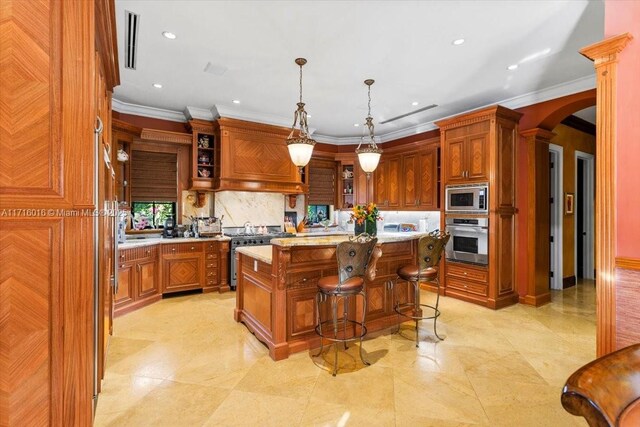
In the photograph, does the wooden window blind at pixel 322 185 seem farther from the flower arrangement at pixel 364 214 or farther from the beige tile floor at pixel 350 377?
the beige tile floor at pixel 350 377

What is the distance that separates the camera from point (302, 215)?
6.85 m

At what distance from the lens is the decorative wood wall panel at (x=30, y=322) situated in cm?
114

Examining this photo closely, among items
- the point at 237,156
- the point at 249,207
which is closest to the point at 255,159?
the point at 237,156

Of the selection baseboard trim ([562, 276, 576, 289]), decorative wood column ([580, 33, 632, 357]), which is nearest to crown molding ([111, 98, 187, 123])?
decorative wood column ([580, 33, 632, 357])

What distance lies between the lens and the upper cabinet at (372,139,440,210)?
5777 millimetres

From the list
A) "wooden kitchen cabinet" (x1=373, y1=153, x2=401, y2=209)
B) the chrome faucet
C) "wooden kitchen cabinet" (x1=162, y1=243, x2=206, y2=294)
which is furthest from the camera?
"wooden kitchen cabinet" (x1=373, y1=153, x2=401, y2=209)

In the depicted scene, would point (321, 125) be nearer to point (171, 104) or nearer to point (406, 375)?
point (171, 104)

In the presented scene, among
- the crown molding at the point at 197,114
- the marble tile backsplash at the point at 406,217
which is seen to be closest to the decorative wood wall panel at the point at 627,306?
the marble tile backsplash at the point at 406,217

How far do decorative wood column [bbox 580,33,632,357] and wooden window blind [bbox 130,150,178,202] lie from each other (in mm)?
5419

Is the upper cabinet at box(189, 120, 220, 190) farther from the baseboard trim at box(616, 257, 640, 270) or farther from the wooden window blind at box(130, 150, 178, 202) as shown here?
the baseboard trim at box(616, 257, 640, 270)

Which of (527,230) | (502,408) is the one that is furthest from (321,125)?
(502,408)

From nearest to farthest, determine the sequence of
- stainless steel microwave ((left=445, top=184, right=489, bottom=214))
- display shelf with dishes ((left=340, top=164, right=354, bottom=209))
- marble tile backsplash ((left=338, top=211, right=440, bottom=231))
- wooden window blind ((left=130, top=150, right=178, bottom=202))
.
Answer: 1. stainless steel microwave ((left=445, top=184, right=489, bottom=214))
2. wooden window blind ((left=130, top=150, right=178, bottom=202))
3. marble tile backsplash ((left=338, top=211, right=440, bottom=231))
4. display shelf with dishes ((left=340, top=164, right=354, bottom=209))

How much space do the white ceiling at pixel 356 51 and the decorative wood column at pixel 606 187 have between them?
30.1 inches

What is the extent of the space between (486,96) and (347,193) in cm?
347
